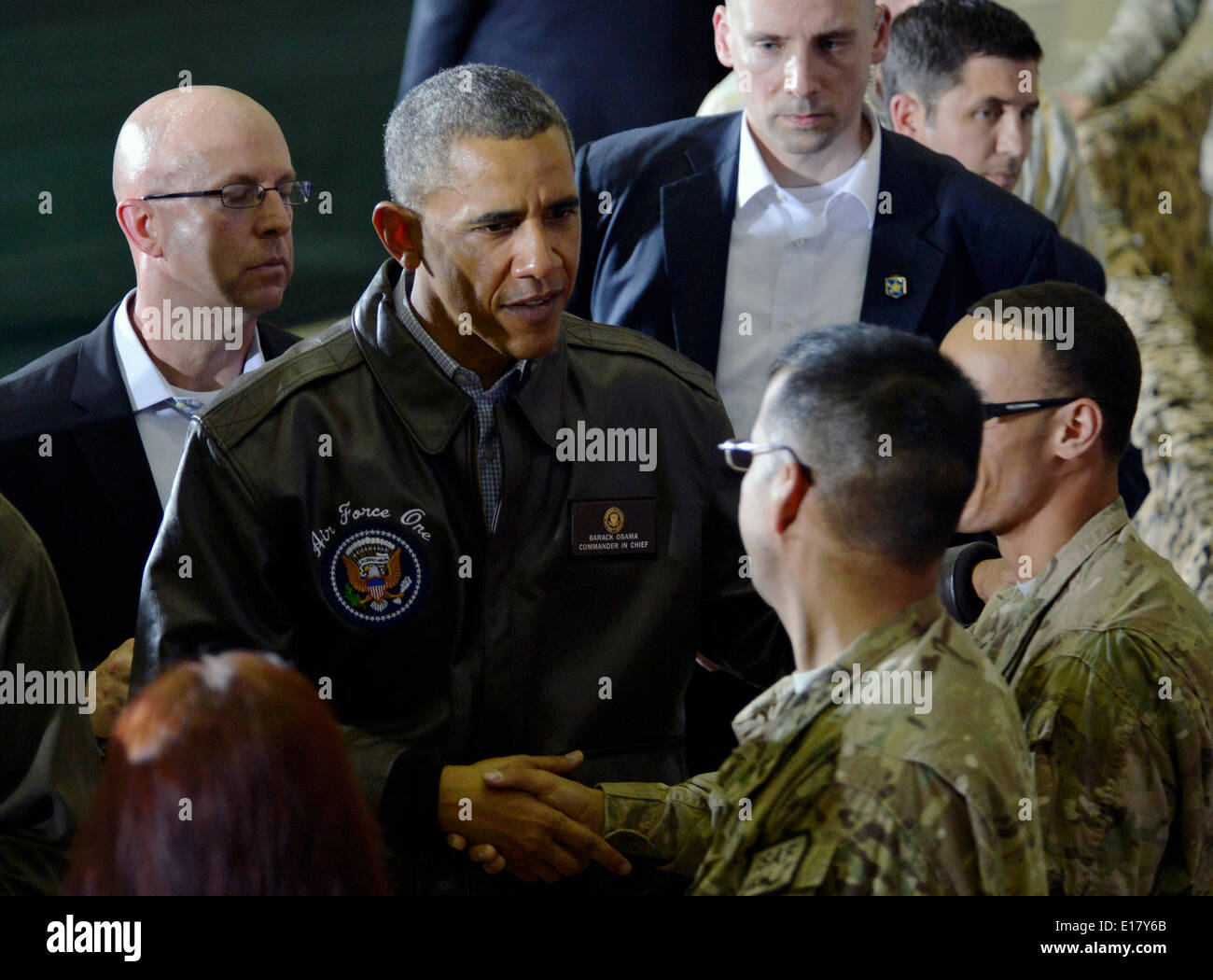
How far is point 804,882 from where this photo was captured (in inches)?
50.3

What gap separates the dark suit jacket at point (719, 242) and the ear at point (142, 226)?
2.08 ft

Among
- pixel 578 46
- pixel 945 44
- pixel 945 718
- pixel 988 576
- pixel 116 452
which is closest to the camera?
pixel 945 718

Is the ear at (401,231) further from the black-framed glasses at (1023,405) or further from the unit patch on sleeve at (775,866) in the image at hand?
the unit patch on sleeve at (775,866)

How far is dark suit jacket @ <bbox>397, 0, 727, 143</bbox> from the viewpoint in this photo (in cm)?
263

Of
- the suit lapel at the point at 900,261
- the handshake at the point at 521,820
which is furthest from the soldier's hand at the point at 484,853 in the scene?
the suit lapel at the point at 900,261

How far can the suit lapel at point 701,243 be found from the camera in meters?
2.17

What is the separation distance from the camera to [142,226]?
7.09ft

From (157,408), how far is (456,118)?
679mm

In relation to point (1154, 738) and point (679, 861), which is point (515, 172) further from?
point (1154, 738)

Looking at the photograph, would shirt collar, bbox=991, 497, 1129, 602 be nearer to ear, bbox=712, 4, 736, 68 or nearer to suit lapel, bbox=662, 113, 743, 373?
suit lapel, bbox=662, 113, 743, 373

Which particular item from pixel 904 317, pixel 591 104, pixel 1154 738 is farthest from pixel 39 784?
pixel 591 104

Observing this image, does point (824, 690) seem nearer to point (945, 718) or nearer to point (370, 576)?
point (945, 718)
